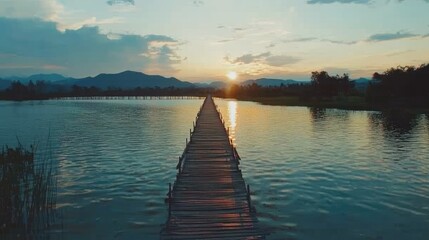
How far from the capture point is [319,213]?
17.1 meters

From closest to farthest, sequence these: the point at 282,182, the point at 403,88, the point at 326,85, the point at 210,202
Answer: the point at 210,202 → the point at 282,182 → the point at 403,88 → the point at 326,85

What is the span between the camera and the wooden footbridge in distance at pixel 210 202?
12.1m

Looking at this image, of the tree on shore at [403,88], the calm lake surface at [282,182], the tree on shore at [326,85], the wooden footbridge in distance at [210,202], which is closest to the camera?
the wooden footbridge in distance at [210,202]

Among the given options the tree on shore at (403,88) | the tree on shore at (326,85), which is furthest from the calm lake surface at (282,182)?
the tree on shore at (326,85)

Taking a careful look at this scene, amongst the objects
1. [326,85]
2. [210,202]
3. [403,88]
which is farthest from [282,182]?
[326,85]

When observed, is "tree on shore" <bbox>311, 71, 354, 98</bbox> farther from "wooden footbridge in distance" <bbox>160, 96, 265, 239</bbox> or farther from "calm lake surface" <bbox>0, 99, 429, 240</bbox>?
"wooden footbridge in distance" <bbox>160, 96, 265, 239</bbox>

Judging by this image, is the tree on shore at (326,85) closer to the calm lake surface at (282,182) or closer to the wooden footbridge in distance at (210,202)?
the calm lake surface at (282,182)

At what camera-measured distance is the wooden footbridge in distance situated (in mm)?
12086

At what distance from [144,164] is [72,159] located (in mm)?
6171

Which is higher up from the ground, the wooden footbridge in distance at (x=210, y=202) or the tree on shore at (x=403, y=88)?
the tree on shore at (x=403, y=88)

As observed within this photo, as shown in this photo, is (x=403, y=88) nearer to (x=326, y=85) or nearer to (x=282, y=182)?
(x=326, y=85)

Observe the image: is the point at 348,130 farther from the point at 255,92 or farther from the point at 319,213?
the point at 255,92

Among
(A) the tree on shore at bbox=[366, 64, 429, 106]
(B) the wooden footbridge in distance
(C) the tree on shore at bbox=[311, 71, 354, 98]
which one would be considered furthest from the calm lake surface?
(C) the tree on shore at bbox=[311, 71, 354, 98]

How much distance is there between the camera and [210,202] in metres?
14.9
